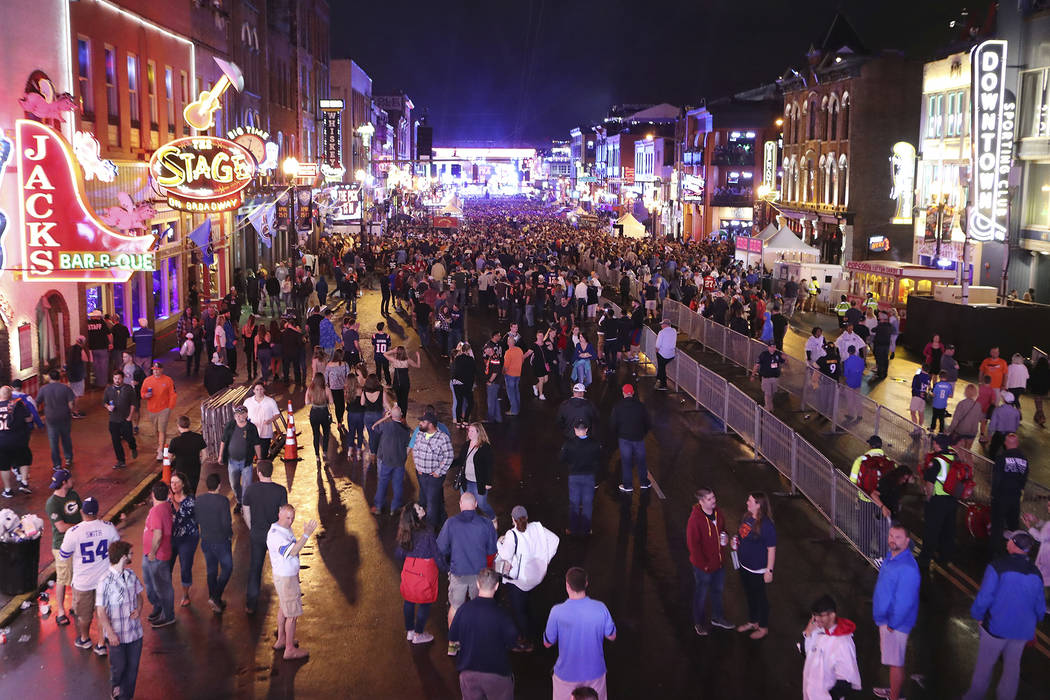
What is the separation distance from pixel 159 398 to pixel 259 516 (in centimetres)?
666

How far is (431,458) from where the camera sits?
11.9 meters

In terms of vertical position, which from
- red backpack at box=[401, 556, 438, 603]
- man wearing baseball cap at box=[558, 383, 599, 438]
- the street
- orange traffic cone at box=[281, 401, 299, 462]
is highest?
man wearing baseball cap at box=[558, 383, 599, 438]

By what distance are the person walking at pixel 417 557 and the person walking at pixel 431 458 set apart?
2.50m

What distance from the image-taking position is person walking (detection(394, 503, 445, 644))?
9070 millimetres

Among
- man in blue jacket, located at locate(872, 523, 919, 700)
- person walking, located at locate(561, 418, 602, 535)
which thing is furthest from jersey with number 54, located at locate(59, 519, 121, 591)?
man in blue jacket, located at locate(872, 523, 919, 700)

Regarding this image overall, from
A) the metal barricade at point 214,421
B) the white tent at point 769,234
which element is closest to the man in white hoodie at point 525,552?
the metal barricade at point 214,421

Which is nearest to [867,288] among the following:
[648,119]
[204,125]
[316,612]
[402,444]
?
[204,125]

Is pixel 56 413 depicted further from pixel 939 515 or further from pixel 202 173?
pixel 939 515

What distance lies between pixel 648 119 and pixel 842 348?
103 metres

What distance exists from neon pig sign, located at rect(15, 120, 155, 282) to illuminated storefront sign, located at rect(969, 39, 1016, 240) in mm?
25029

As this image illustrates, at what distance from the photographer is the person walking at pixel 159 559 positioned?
389 inches

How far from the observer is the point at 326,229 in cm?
6475

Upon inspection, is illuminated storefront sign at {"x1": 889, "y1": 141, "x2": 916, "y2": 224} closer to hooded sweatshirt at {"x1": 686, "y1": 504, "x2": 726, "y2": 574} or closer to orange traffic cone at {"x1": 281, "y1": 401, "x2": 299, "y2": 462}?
orange traffic cone at {"x1": 281, "y1": 401, "x2": 299, "y2": 462}

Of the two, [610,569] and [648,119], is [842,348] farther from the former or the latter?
[648,119]
